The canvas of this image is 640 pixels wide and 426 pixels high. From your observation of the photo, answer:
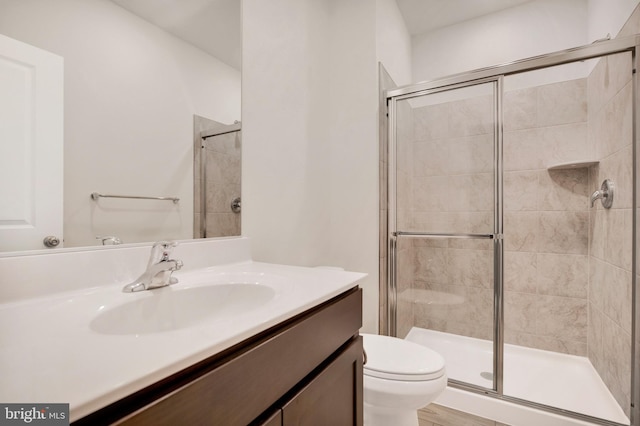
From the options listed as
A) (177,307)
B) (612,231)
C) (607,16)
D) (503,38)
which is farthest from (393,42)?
(177,307)

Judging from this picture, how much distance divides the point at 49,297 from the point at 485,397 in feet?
6.05

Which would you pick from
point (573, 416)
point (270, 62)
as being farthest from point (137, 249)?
point (573, 416)

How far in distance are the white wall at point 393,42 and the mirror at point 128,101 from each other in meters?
1.03

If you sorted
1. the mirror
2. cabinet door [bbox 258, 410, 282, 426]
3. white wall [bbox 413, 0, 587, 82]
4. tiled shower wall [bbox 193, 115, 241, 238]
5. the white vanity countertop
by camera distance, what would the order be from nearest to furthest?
the white vanity countertop
cabinet door [bbox 258, 410, 282, 426]
the mirror
tiled shower wall [bbox 193, 115, 241, 238]
white wall [bbox 413, 0, 587, 82]

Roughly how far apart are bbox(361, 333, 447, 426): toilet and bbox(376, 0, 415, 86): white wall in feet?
5.38

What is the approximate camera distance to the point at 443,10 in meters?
2.19

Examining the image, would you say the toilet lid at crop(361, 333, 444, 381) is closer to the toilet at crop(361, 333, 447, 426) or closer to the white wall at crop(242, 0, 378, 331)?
the toilet at crop(361, 333, 447, 426)

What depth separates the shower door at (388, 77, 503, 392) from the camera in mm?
1601

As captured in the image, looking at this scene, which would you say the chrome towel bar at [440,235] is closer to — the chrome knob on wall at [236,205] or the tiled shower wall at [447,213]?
the tiled shower wall at [447,213]

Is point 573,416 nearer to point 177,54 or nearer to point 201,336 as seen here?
point 201,336

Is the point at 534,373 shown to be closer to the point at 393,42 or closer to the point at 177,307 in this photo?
the point at 177,307

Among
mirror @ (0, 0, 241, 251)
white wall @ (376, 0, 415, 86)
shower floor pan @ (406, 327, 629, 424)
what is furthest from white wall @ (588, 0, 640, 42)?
mirror @ (0, 0, 241, 251)

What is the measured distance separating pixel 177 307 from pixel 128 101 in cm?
61

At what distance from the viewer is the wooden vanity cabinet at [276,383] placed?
1.18 ft
